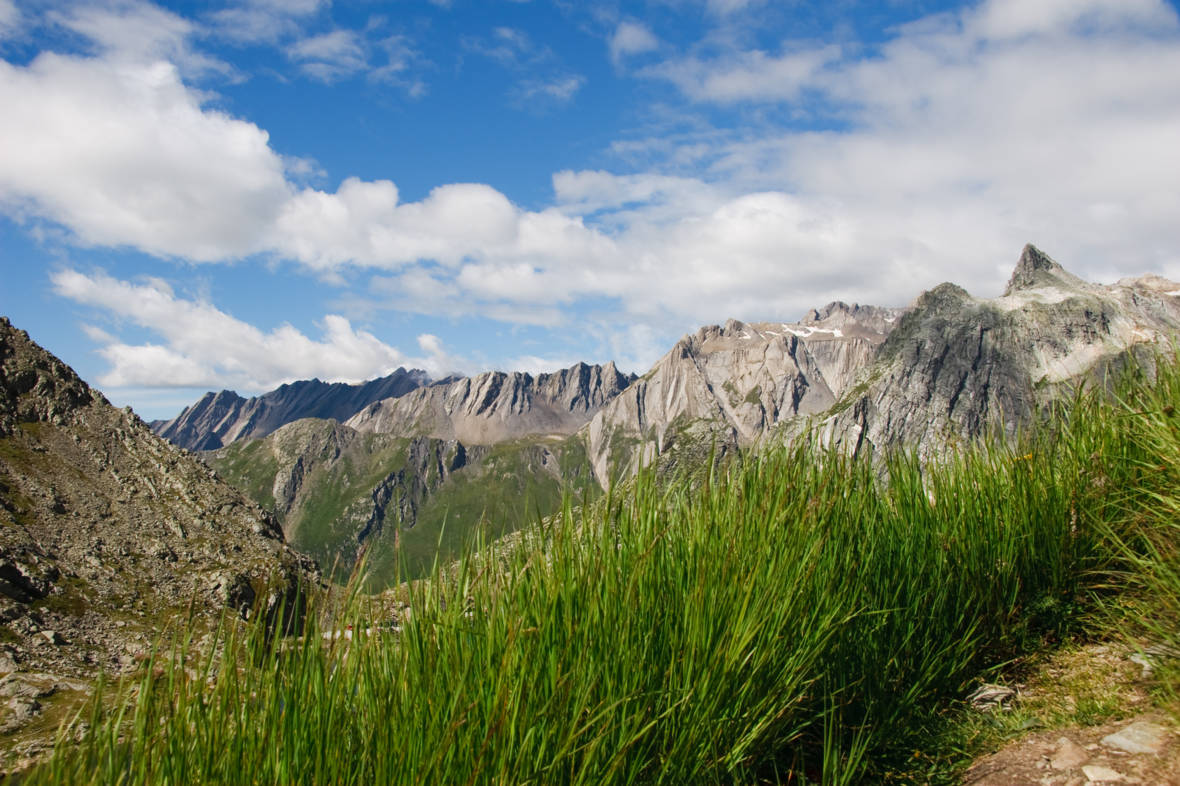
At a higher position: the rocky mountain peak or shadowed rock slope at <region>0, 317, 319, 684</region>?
the rocky mountain peak

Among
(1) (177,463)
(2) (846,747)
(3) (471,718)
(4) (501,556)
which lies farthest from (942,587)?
(1) (177,463)

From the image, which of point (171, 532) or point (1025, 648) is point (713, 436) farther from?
point (171, 532)

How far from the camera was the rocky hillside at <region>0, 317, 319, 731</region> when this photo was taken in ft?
139

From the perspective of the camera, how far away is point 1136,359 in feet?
18.3

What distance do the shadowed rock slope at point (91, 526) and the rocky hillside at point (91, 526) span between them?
13 centimetres

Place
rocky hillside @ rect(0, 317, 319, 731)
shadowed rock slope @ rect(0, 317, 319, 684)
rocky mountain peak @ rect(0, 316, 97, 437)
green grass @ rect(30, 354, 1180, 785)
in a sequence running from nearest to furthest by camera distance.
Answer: green grass @ rect(30, 354, 1180, 785) → rocky hillside @ rect(0, 317, 319, 731) → shadowed rock slope @ rect(0, 317, 319, 684) → rocky mountain peak @ rect(0, 316, 97, 437)

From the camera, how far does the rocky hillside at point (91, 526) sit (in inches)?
1668

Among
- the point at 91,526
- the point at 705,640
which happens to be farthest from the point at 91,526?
the point at 705,640

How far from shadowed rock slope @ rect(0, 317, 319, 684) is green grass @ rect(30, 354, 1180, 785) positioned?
40.3 m

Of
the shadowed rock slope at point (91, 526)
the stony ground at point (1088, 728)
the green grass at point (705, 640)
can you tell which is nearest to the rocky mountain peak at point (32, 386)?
the shadowed rock slope at point (91, 526)

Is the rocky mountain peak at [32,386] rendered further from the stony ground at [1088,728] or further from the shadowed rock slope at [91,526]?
the stony ground at [1088,728]

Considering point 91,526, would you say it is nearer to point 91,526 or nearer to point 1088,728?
point 91,526

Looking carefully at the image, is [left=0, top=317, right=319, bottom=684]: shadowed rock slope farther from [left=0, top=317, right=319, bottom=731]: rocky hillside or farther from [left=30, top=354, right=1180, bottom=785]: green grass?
[left=30, top=354, right=1180, bottom=785]: green grass

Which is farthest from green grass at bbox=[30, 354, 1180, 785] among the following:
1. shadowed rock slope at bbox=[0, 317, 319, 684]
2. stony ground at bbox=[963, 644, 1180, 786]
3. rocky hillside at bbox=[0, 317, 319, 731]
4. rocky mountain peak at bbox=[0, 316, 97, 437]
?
rocky mountain peak at bbox=[0, 316, 97, 437]
